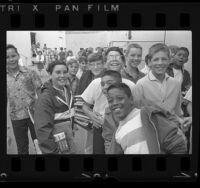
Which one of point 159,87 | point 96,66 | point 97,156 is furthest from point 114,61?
point 97,156

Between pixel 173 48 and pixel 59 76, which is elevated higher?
pixel 173 48

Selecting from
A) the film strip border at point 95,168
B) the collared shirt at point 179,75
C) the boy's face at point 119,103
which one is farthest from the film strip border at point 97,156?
the boy's face at point 119,103

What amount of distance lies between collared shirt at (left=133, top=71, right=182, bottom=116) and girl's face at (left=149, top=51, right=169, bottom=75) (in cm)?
7

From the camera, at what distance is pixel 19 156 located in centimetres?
1648

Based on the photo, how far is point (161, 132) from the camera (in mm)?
Result: 16469

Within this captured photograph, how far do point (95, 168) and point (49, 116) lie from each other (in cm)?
73

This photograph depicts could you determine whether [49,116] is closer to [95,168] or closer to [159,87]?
[95,168]

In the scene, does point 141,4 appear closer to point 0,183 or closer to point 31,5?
point 31,5

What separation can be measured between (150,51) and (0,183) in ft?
6.85

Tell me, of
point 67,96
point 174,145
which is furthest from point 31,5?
point 174,145

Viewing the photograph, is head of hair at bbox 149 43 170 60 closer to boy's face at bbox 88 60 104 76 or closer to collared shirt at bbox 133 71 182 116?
collared shirt at bbox 133 71 182 116

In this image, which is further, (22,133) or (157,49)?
(22,133)

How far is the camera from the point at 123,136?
648 inches

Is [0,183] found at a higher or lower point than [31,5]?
lower
